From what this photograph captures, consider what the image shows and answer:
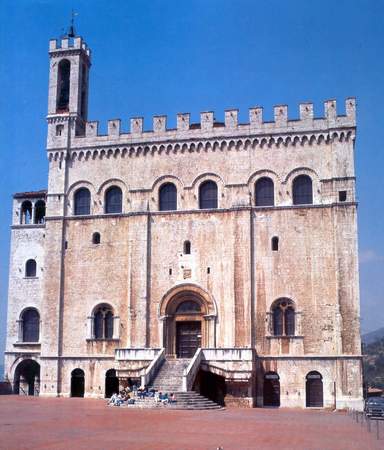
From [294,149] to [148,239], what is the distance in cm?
1040

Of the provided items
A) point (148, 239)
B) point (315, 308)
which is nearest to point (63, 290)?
point (148, 239)

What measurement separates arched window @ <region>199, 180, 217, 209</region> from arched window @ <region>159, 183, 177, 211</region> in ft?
5.49

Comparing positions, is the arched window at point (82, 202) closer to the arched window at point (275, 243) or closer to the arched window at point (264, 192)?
the arched window at point (264, 192)

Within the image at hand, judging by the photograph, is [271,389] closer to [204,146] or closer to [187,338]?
[187,338]

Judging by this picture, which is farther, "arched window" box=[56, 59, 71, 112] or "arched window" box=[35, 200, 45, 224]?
"arched window" box=[35, 200, 45, 224]

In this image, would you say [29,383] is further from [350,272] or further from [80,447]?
[80,447]

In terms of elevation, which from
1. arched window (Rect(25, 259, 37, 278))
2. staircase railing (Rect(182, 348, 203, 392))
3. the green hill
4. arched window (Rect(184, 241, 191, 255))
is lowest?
the green hill

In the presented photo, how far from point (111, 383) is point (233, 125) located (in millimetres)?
17397

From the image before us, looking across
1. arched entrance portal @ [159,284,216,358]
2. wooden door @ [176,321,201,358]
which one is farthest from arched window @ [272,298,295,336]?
wooden door @ [176,321,201,358]

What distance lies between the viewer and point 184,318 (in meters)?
41.2

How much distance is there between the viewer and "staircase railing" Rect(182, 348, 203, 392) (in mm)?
34594

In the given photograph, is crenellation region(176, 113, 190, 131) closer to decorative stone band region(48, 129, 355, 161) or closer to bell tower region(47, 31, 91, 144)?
decorative stone band region(48, 129, 355, 161)

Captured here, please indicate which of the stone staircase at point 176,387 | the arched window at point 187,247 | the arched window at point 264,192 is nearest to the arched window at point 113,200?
the arched window at point 187,247

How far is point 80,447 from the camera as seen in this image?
17922 millimetres
